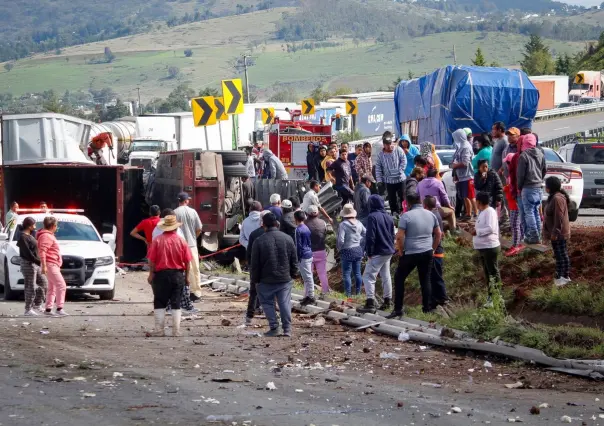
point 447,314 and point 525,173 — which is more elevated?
point 525,173

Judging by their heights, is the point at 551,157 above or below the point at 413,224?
above

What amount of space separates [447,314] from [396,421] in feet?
21.8

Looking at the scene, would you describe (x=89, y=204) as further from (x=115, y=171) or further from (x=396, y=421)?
(x=396, y=421)

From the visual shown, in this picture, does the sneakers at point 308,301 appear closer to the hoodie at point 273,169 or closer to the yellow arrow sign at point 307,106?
the hoodie at point 273,169

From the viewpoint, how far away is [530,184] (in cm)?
1808

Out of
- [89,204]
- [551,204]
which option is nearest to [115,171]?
[89,204]

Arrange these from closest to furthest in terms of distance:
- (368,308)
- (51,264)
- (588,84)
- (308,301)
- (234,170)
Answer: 1. (368,308)
2. (51,264)
3. (308,301)
4. (234,170)
5. (588,84)

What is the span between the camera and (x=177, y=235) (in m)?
16.2

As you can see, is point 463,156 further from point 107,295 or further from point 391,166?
point 107,295

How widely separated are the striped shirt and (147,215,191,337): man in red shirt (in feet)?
24.7

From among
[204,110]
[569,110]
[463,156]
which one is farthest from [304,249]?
[569,110]

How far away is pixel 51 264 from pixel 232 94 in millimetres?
11894

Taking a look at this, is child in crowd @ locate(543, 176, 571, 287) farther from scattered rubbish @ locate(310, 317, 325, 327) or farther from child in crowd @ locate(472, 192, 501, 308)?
scattered rubbish @ locate(310, 317, 325, 327)

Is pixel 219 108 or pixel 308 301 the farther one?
pixel 219 108
